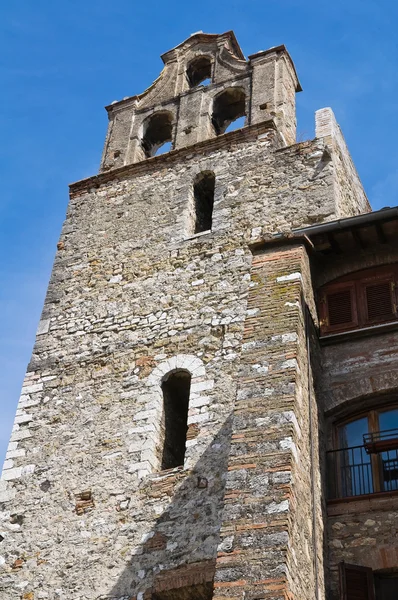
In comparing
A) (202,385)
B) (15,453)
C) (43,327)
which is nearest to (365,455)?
(202,385)

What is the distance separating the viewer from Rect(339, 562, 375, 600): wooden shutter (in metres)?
8.80

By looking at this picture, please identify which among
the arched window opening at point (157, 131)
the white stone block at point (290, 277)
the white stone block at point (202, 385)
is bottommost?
the white stone block at point (202, 385)

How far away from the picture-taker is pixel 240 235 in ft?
46.4

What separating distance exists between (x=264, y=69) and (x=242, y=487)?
11.6 m

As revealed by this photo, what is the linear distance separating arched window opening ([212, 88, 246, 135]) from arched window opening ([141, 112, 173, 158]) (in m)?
1.02

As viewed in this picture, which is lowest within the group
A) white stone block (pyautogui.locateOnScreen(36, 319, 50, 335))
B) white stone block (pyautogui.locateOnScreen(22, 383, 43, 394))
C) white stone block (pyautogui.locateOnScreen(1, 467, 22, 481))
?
white stone block (pyautogui.locateOnScreen(1, 467, 22, 481))

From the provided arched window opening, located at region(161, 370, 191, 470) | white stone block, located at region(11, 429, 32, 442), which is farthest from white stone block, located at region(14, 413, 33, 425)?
arched window opening, located at region(161, 370, 191, 470)

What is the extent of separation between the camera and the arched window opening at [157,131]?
18.4 meters

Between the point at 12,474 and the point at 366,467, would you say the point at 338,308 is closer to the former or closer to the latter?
the point at 366,467

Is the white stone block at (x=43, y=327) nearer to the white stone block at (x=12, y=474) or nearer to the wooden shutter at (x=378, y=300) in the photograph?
the white stone block at (x=12, y=474)

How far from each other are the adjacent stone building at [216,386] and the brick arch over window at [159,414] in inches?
1.3

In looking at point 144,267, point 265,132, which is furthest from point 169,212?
point 265,132

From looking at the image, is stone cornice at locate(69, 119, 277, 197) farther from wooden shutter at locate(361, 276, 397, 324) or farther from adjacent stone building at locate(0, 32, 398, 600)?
wooden shutter at locate(361, 276, 397, 324)

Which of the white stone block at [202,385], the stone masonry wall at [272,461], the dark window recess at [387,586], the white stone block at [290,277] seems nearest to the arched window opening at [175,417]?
the white stone block at [202,385]
